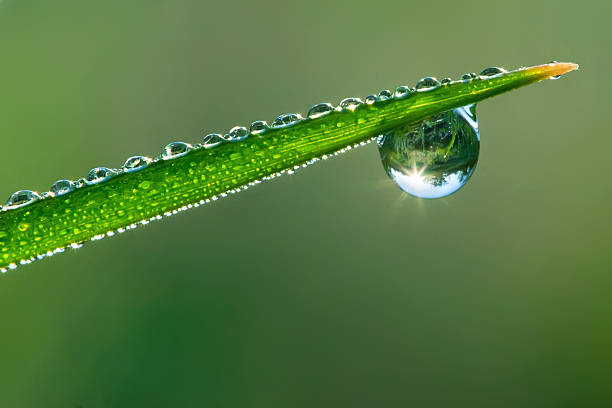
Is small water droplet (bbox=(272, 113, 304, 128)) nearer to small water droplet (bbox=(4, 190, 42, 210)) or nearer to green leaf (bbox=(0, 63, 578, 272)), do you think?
green leaf (bbox=(0, 63, 578, 272))

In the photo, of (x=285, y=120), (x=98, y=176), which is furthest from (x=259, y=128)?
(x=98, y=176)

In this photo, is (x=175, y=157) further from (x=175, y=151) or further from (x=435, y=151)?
(x=435, y=151)

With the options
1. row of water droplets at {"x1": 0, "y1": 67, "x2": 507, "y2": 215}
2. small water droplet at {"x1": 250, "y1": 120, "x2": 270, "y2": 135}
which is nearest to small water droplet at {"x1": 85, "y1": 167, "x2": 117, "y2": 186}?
row of water droplets at {"x1": 0, "y1": 67, "x2": 507, "y2": 215}

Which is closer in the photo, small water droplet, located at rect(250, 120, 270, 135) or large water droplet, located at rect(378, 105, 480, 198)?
small water droplet, located at rect(250, 120, 270, 135)

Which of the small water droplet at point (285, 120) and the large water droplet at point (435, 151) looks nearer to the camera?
the small water droplet at point (285, 120)

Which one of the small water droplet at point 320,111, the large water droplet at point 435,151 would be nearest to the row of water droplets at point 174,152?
the small water droplet at point 320,111

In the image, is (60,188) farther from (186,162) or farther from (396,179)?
(396,179)

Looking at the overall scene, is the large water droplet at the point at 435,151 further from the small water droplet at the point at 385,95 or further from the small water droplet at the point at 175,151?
the small water droplet at the point at 175,151

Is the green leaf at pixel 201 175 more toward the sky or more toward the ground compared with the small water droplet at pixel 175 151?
more toward the ground
